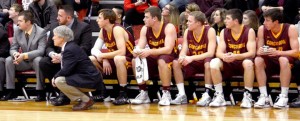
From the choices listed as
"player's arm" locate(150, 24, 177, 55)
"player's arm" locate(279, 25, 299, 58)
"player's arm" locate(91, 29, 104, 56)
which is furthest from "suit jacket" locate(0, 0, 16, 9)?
"player's arm" locate(279, 25, 299, 58)

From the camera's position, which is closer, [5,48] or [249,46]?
[249,46]

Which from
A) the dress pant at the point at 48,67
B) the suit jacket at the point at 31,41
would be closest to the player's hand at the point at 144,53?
the dress pant at the point at 48,67

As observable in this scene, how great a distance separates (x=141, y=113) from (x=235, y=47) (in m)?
1.56

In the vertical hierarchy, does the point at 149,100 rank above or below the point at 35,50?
below

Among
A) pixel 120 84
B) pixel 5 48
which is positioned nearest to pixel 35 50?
pixel 5 48

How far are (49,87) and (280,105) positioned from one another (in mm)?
3290

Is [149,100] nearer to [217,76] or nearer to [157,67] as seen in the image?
[157,67]

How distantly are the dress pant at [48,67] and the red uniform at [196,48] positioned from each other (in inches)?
72.5

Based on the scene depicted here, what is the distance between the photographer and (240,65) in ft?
28.0

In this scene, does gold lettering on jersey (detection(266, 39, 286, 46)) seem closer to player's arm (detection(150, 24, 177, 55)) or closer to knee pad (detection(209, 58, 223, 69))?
knee pad (detection(209, 58, 223, 69))

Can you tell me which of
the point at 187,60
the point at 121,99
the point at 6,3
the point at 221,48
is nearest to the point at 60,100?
the point at 121,99

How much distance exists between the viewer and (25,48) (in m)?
9.70

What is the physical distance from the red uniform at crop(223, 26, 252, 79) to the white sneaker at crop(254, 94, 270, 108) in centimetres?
45

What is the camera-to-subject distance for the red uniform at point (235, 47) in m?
8.56
